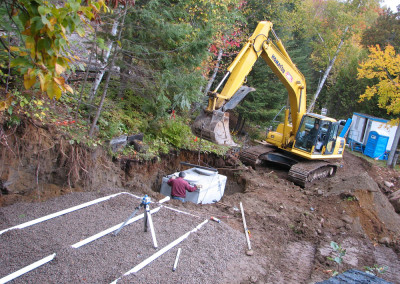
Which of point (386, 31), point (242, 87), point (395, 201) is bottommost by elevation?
point (395, 201)

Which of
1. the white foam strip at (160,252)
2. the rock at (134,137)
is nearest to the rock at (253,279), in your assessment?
the white foam strip at (160,252)

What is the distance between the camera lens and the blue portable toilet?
19375mm

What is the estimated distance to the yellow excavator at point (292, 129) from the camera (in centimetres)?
907

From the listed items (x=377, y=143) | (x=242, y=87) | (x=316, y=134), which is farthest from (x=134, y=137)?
(x=377, y=143)

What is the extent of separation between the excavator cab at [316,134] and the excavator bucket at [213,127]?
513 cm

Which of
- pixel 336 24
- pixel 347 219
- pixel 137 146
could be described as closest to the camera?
pixel 347 219

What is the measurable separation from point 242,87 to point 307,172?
4318 millimetres

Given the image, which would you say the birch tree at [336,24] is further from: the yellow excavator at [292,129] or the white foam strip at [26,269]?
the white foam strip at [26,269]

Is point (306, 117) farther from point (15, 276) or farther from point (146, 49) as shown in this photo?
point (15, 276)

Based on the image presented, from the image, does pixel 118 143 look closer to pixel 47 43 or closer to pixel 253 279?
pixel 253 279

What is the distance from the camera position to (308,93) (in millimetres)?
30266

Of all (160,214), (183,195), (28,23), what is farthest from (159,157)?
(28,23)

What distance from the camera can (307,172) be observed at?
11.1m

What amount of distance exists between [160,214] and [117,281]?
2.22 meters
